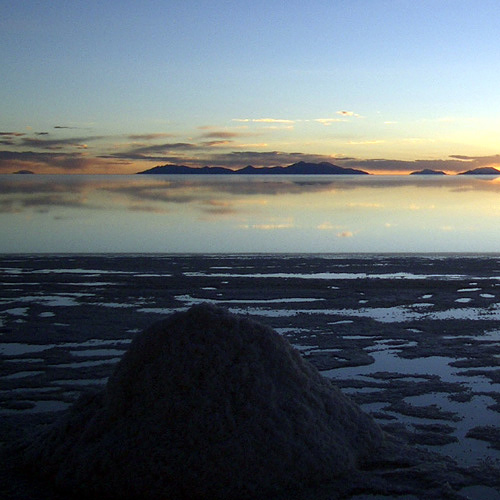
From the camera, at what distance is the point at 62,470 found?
5691mm

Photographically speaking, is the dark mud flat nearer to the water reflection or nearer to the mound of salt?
the mound of salt

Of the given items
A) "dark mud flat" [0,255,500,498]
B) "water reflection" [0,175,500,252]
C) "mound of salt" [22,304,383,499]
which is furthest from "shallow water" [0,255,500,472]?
"water reflection" [0,175,500,252]

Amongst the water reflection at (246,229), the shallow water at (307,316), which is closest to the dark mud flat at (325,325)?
the shallow water at (307,316)

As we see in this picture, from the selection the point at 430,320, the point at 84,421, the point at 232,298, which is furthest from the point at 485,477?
the point at 232,298

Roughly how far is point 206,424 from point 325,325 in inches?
228

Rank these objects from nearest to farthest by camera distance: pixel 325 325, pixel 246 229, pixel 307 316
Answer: pixel 325 325 → pixel 307 316 → pixel 246 229

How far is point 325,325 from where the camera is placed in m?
11.3

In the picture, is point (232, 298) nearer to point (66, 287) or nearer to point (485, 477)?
point (66, 287)

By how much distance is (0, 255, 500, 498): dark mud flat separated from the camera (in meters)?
7.15

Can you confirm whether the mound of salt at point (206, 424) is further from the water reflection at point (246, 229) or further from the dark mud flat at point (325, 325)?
the water reflection at point (246, 229)

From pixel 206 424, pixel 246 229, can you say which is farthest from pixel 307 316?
pixel 246 229

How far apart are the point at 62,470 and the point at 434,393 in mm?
4121

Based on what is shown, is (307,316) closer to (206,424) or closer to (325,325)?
(325,325)

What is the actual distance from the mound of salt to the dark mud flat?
1.52 feet
